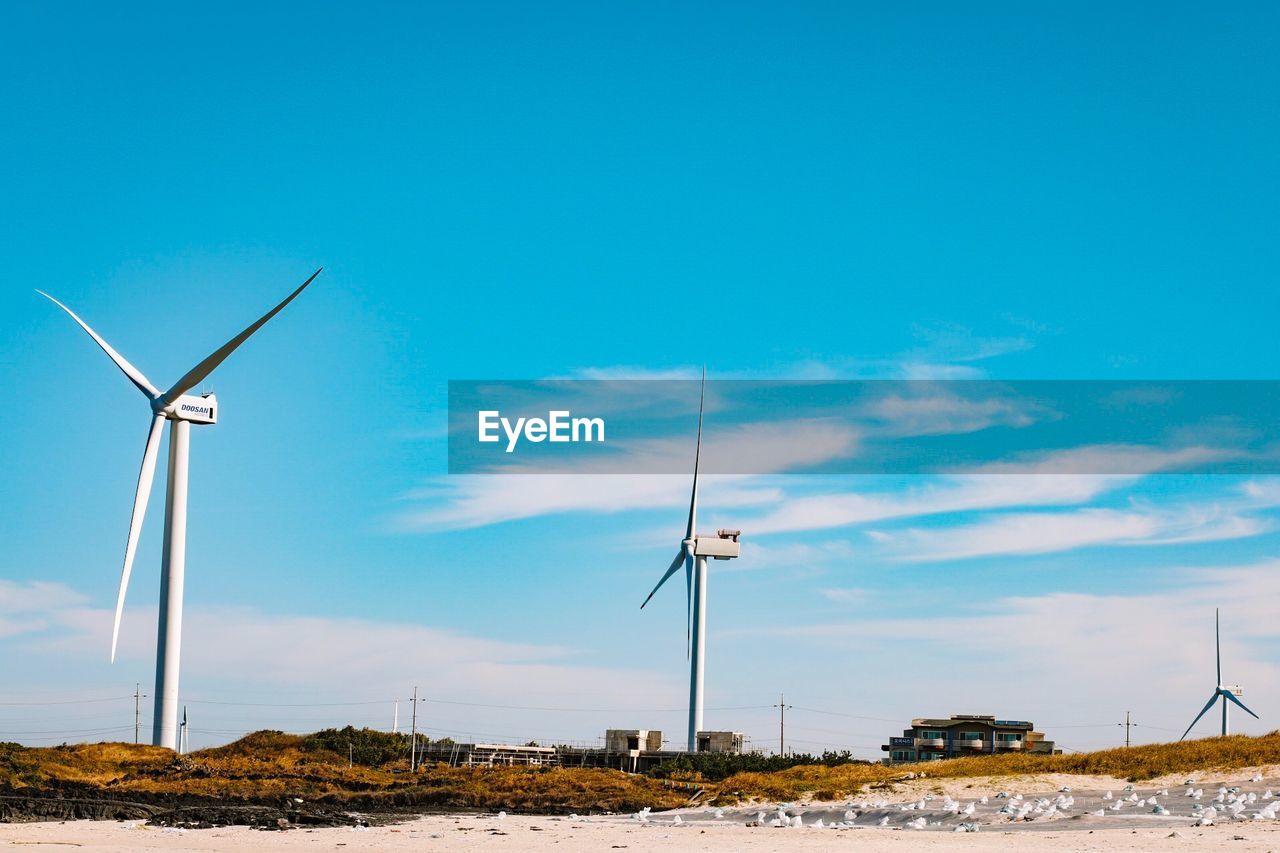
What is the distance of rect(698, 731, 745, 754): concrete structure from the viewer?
96575 millimetres

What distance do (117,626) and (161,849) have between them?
44534 millimetres

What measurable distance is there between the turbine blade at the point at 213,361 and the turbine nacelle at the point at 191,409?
52 centimetres

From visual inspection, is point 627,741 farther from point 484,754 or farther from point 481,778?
point 481,778

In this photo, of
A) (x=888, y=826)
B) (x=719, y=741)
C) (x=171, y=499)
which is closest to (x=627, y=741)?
(x=719, y=741)

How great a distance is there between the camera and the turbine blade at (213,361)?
79.6 meters

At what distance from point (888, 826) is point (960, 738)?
335ft

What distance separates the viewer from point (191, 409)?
281 ft

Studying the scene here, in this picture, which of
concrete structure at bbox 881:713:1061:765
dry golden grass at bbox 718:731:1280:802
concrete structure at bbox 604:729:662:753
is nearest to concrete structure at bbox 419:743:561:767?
concrete structure at bbox 604:729:662:753

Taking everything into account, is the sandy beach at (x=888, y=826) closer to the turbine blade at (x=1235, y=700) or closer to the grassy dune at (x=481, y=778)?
the grassy dune at (x=481, y=778)

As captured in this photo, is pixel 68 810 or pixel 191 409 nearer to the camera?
pixel 68 810

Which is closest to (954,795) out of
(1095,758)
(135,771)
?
(1095,758)

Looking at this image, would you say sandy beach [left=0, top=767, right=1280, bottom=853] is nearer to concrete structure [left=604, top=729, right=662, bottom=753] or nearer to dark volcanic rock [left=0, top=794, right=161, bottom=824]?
dark volcanic rock [left=0, top=794, right=161, bottom=824]

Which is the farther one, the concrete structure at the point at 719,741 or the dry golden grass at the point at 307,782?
the concrete structure at the point at 719,741

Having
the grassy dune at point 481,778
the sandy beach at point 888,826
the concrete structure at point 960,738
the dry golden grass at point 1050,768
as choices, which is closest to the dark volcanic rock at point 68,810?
the sandy beach at point 888,826
